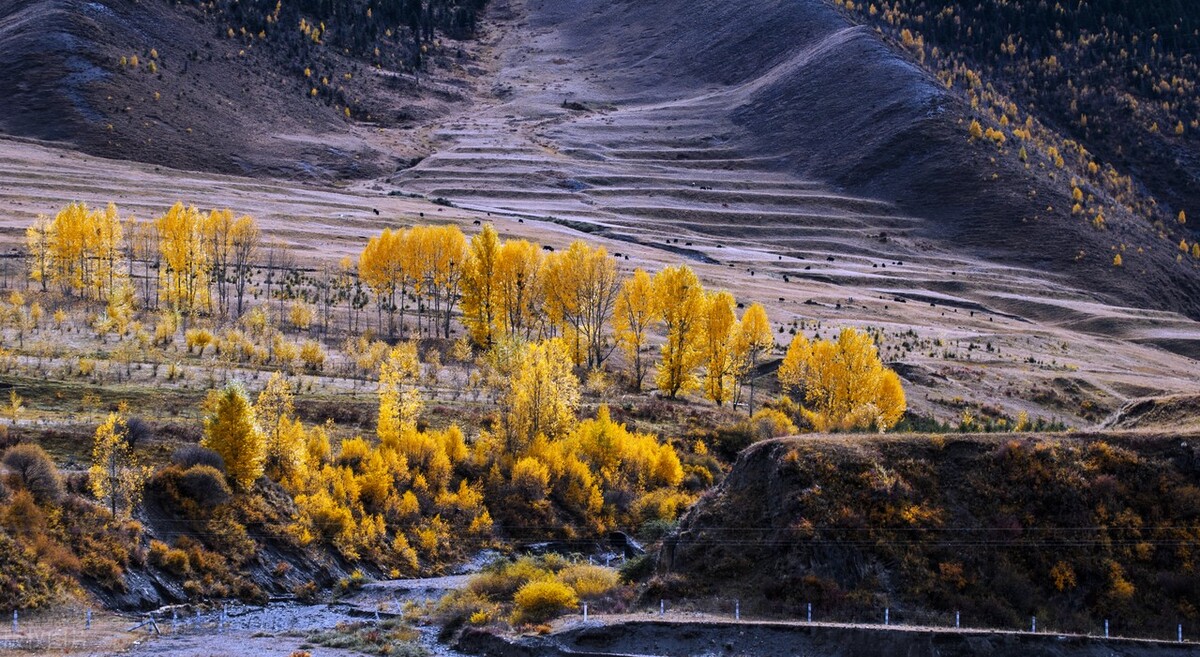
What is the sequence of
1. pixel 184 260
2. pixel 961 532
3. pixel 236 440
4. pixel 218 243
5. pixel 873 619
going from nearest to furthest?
1. pixel 873 619
2. pixel 961 532
3. pixel 236 440
4. pixel 184 260
5. pixel 218 243

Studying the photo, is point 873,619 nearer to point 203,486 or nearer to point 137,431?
point 203,486

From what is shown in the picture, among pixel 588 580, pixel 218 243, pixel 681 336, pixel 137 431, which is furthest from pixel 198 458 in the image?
pixel 218 243

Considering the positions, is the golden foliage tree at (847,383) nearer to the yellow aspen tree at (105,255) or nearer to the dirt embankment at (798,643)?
the dirt embankment at (798,643)

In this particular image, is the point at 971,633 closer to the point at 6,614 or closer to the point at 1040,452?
the point at 1040,452

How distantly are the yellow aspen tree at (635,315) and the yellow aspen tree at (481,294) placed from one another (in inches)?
439

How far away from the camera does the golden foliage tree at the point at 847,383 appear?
89.6m

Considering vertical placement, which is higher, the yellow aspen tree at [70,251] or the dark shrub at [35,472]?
the yellow aspen tree at [70,251]

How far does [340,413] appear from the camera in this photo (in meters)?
76.2

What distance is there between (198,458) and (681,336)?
47573 millimetres

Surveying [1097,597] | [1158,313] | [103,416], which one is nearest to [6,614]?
[103,416]

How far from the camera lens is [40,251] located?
11106 centimetres

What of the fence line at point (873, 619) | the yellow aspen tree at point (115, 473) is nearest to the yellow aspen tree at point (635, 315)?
the yellow aspen tree at point (115, 473)

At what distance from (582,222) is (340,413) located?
110 metres

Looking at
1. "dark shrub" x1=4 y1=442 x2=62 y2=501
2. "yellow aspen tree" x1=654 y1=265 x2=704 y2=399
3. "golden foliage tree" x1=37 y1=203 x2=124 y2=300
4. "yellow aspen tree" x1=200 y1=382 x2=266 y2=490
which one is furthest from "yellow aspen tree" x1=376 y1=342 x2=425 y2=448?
"golden foliage tree" x1=37 y1=203 x2=124 y2=300
